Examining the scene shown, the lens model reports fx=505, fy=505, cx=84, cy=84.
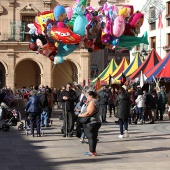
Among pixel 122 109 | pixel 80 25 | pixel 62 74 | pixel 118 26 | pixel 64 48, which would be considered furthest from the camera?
pixel 62 74

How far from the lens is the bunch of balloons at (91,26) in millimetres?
18188

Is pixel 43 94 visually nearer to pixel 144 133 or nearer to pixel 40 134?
pixel 40 134

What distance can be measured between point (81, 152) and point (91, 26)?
255 inches

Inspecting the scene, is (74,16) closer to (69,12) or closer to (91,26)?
(69,12)

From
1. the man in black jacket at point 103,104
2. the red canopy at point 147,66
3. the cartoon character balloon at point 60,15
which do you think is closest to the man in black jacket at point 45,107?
the cartoon character balloon at point 60,15

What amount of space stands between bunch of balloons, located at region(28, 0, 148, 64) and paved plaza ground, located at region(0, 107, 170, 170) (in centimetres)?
345

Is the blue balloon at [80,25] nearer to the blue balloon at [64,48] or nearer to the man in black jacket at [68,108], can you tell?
the blue balloon at [64,48]

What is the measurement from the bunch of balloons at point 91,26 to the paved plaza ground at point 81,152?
3.45m

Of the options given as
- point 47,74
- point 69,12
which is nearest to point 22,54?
point 47,74

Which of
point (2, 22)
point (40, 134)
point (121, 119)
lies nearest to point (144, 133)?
point (121, 119)

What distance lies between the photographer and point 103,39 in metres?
18.8

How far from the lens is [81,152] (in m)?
12.9

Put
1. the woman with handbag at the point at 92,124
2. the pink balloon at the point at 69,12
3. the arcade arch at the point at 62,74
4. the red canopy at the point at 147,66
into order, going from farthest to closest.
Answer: the arcade arch at the point at 62,74
the red canopy at the point at 147,66
the pink balloon at the point at 69,12
the woman with handbag at the point at 92,124

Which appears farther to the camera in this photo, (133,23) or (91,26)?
(133,23)
